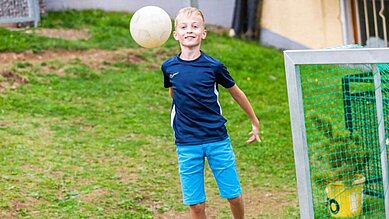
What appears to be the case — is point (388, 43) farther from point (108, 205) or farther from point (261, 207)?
point (108, 205)

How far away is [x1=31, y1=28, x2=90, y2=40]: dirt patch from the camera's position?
44.5 ft

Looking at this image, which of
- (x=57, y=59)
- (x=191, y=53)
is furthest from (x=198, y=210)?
(x=57, y=59)

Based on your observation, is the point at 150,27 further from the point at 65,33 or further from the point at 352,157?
the point at 65,33

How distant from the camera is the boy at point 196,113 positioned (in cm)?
612

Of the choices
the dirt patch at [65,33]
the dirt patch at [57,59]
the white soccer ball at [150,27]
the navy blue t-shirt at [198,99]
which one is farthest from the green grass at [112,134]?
the white soccer ball at [150,27]

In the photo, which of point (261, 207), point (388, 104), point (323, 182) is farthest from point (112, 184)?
point (388, 104)

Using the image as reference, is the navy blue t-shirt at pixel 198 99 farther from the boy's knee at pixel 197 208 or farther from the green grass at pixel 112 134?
the green grass at pixel 112 134

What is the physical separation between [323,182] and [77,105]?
15.4 feet

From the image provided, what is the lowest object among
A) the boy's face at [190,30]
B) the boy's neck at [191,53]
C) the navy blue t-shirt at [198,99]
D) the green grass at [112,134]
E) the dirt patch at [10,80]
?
the green grass at [112,134]

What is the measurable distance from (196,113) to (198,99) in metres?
0.10

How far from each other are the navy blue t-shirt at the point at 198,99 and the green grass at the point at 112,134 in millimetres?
1619

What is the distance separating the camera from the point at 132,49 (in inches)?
521

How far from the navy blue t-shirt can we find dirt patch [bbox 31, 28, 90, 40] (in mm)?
7612

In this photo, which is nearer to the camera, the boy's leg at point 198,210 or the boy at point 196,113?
the boy at point 196,113
